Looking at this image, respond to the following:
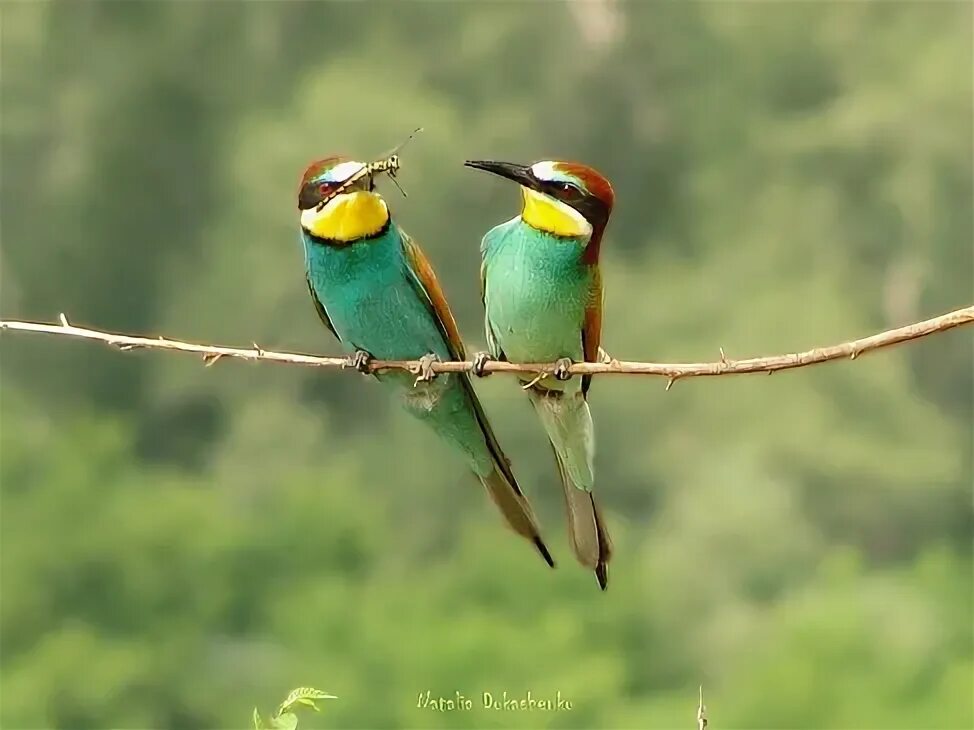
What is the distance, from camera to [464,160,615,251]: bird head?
87cm

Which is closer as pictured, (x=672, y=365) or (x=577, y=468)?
(x=672, y=365)

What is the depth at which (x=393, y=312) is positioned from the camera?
0.98 metres

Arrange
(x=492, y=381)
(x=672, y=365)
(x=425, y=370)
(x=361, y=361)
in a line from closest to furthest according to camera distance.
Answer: (x=672, y=365) < (x=425, y=370) < (x=361, y=361) < (x=492, y=381)

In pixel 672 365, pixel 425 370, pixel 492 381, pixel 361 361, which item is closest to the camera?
pixel 672 365

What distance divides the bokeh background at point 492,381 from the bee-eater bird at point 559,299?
647 millimetres

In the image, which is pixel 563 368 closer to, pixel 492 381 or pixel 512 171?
pixel 512 171

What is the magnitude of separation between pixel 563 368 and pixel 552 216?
134mm

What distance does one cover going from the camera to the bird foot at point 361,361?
0.95 metres

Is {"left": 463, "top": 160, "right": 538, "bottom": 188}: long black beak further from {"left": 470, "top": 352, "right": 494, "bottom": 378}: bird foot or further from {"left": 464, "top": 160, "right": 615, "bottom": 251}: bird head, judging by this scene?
{"left": 470, "top": 352, "right": 494, "bottom": 378}: bird foot

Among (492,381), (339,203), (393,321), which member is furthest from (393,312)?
(492,381)

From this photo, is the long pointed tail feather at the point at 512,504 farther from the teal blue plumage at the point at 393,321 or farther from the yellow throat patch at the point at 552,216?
the yellow throat patch at the point at 552,216

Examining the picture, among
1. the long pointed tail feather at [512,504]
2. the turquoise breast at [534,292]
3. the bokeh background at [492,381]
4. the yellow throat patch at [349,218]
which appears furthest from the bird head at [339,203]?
the bokeh background at [492,381]

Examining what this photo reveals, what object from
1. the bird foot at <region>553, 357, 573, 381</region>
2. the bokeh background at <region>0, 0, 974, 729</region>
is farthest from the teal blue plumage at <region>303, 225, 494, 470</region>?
the bokeh background at <region>0, 0, 974, 729</region>

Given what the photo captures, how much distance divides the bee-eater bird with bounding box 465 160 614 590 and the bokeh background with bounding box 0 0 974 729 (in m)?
0.65
